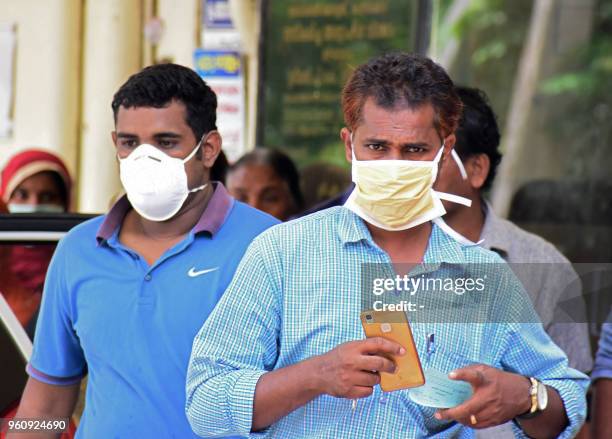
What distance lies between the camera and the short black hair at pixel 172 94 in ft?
10.9

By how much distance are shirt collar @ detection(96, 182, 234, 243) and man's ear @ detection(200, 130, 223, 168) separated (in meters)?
0.08

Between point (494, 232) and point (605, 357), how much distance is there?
1.99 feet

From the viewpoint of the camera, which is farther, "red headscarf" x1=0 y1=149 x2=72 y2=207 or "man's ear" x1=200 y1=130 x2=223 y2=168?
"red headscarf" x1=0 y1=149 x2=72 y2=207

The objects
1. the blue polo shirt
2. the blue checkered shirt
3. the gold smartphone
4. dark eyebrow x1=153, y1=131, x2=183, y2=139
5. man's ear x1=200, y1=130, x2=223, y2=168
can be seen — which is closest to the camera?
the gold smartphone

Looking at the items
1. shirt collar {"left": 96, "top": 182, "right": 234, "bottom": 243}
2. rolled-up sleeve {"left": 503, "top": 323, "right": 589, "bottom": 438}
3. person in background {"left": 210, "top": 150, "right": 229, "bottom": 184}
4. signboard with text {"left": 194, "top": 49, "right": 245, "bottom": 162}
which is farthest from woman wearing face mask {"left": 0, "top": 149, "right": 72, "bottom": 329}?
rolled-up sleeve {"left": 503, "top": 323, "right": 589, "bottom": 438}

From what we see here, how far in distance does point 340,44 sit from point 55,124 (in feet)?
7.30

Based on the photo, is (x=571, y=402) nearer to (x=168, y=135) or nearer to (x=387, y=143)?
(x=387, y=143)

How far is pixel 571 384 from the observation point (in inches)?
108

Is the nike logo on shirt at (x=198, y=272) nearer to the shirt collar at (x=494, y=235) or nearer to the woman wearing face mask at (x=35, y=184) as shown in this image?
the shirt collar at (x=494, y=235)

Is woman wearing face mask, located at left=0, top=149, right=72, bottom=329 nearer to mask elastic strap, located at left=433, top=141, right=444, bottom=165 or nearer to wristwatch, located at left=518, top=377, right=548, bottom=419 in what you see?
mask elastic strap, located at left=433, top=141, right=444, bottom=165

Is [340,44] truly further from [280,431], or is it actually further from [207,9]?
[280,431]

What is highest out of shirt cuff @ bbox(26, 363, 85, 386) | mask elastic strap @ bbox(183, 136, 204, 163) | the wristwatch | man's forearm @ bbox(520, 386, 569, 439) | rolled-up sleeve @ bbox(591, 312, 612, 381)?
mask elastic strap @ bbox(183, 136, 204, 163)

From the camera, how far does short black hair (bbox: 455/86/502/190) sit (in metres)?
4.00
